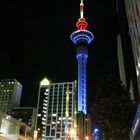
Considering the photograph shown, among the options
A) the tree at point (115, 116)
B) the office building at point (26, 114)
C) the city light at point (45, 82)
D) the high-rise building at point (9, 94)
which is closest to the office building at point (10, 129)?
the tree at point (115, 116)

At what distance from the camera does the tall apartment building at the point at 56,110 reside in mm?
135750

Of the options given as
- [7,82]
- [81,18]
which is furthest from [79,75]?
[7,82]

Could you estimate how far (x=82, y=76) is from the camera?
14362cm

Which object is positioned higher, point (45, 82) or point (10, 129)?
point (45, 82)

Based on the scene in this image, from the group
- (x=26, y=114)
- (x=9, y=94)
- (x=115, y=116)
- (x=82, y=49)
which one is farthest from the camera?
(x=9, y=94)

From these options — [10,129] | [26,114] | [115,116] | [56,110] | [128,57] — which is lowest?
[115,116]

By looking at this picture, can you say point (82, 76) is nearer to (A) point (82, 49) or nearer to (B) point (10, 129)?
(A) point (82, 49)

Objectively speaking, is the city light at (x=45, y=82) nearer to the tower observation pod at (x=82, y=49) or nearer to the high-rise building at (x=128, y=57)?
the tower observation pod at (x=82, y=49)

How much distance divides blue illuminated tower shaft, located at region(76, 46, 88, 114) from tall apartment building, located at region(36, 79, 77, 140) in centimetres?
873

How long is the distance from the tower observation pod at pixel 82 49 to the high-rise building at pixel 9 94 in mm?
44996

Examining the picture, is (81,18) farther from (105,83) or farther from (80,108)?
(105,83)

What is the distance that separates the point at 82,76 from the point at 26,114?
39326 millimetres

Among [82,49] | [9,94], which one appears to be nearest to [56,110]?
[9,94]

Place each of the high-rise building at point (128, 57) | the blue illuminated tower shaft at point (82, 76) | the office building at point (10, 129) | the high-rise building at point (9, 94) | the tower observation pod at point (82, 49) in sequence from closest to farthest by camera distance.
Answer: the high-rise building at point (128, 57) < the office building at point (10, 129) < the blue illuminated tower shaft at point (82, 76) < the tower observation pod at point (82, 49) < the high-rise building at point (9, 94)
